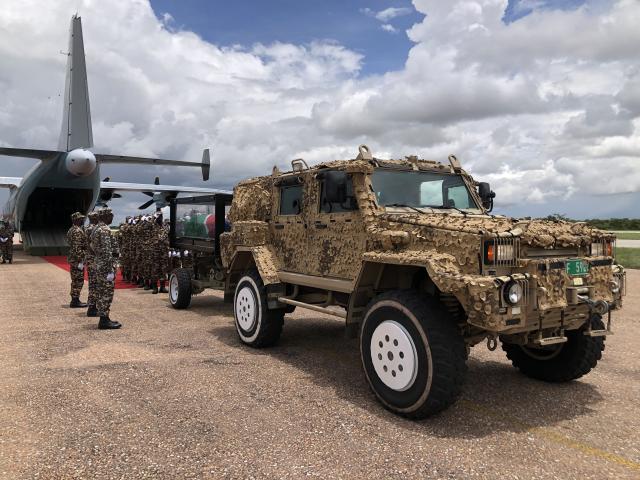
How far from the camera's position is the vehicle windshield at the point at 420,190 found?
516cm

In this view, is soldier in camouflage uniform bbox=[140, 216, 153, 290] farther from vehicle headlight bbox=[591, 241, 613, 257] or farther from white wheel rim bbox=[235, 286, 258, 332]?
vehicle headlight bbox=[591, 241, 613, 257]

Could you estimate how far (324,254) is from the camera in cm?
542

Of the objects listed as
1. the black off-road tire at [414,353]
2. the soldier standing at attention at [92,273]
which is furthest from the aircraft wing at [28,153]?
the black off-road tire at [414,353]

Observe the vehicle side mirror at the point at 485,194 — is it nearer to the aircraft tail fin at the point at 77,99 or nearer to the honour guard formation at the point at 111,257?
the honour guard formation at the point at 111,257

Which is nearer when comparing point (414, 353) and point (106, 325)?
point (414, 353)

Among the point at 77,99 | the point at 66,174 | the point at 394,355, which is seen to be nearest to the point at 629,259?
the point at 394,355

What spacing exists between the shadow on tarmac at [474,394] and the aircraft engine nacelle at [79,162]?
17.5 meters

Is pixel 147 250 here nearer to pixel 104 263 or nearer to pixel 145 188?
pixel 104 263

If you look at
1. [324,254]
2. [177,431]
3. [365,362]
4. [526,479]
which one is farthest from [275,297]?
[526,479]

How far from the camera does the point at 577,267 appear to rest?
13.2ft

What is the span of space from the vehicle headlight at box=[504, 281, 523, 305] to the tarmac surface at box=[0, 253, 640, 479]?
1.02m

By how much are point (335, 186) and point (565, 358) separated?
2754 millimetres

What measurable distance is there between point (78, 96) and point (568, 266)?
25.1 metres

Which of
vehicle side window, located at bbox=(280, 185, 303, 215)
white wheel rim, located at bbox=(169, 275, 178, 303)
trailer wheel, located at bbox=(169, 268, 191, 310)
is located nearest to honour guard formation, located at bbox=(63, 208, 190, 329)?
white wheel rim, located at bbox=(169, 275, 178, 303)
